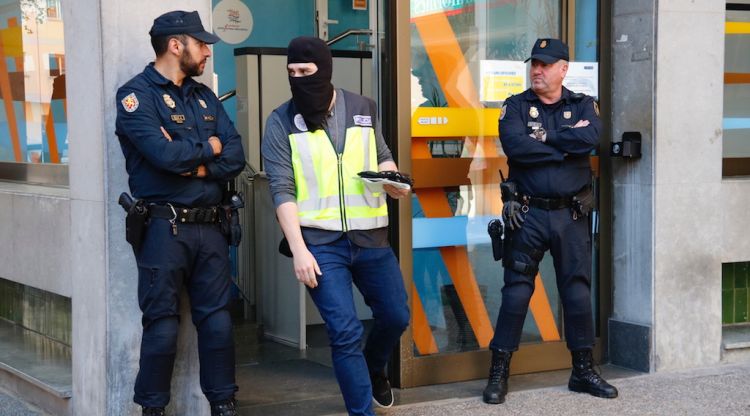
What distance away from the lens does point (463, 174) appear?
6.40 m

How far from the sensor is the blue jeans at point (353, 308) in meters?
4.86

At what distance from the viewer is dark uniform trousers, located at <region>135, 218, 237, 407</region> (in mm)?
4820

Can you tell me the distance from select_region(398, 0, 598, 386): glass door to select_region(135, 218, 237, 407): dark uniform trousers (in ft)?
4.83

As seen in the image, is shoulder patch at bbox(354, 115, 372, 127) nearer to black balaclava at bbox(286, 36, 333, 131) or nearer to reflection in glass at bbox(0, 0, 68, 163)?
black balaclava at bbox(286, 36, 333, 131)

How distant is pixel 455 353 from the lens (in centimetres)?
641

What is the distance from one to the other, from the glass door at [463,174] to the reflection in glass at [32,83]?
215cm

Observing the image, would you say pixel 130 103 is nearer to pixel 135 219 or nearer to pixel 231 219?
pixel 135 219

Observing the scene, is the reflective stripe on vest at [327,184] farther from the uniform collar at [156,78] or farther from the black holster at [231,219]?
the uniform collar at [156,78]

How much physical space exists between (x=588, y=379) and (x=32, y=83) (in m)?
4.15

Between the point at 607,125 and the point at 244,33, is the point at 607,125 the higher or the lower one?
the lower one

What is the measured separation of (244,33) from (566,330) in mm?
4905

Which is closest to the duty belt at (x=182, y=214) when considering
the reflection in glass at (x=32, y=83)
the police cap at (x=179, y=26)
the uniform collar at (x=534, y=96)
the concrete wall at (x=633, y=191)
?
the police cap at (x=179, y=26)

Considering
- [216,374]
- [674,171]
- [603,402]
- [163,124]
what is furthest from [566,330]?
[163,124]

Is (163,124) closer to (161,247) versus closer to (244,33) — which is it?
(161,247)
